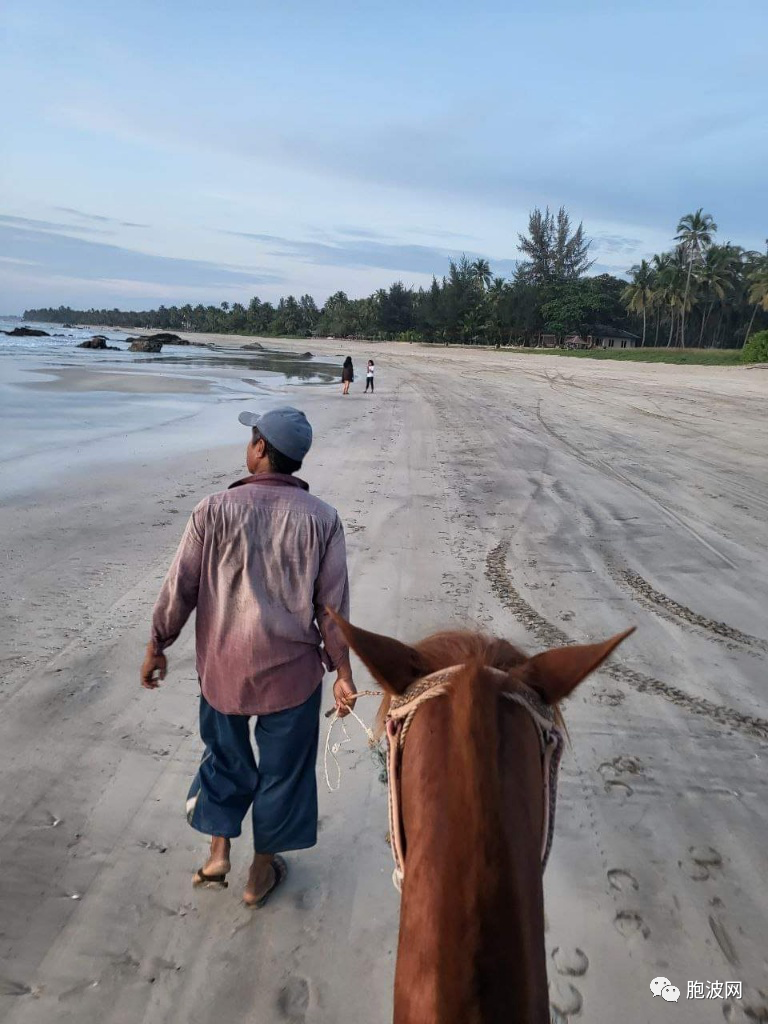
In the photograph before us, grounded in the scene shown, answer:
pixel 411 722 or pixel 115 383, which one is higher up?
pixel 411 722

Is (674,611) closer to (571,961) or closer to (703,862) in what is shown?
(703,862)

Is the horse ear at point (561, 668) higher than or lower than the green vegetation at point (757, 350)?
lower

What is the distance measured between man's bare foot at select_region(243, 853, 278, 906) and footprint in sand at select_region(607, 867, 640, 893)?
53.2 inches

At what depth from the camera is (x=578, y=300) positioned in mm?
59656

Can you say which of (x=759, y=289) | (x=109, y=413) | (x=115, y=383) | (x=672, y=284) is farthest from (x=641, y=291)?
(x=109, y=413)

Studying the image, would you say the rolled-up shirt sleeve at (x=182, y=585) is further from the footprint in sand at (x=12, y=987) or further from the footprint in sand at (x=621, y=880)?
the footprint in sand at (x=621, y=880)

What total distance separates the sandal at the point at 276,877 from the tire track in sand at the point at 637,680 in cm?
242

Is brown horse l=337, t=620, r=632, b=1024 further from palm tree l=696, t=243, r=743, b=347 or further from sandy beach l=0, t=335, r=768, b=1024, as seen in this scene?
palm tree l=696, t=243, r=743, b=347

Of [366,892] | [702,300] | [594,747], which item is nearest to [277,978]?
[366,892]

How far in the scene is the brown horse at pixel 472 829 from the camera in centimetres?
101

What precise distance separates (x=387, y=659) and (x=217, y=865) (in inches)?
69.4

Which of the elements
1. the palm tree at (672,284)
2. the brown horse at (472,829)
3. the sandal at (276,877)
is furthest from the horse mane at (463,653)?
the palm tree at (672,284)

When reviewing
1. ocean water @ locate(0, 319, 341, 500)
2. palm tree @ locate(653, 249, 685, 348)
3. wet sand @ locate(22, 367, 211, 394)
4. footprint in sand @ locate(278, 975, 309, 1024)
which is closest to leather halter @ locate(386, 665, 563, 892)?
→ footprint in sand @ locate(278, 975, 309, 1024)

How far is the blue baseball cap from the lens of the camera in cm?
242
